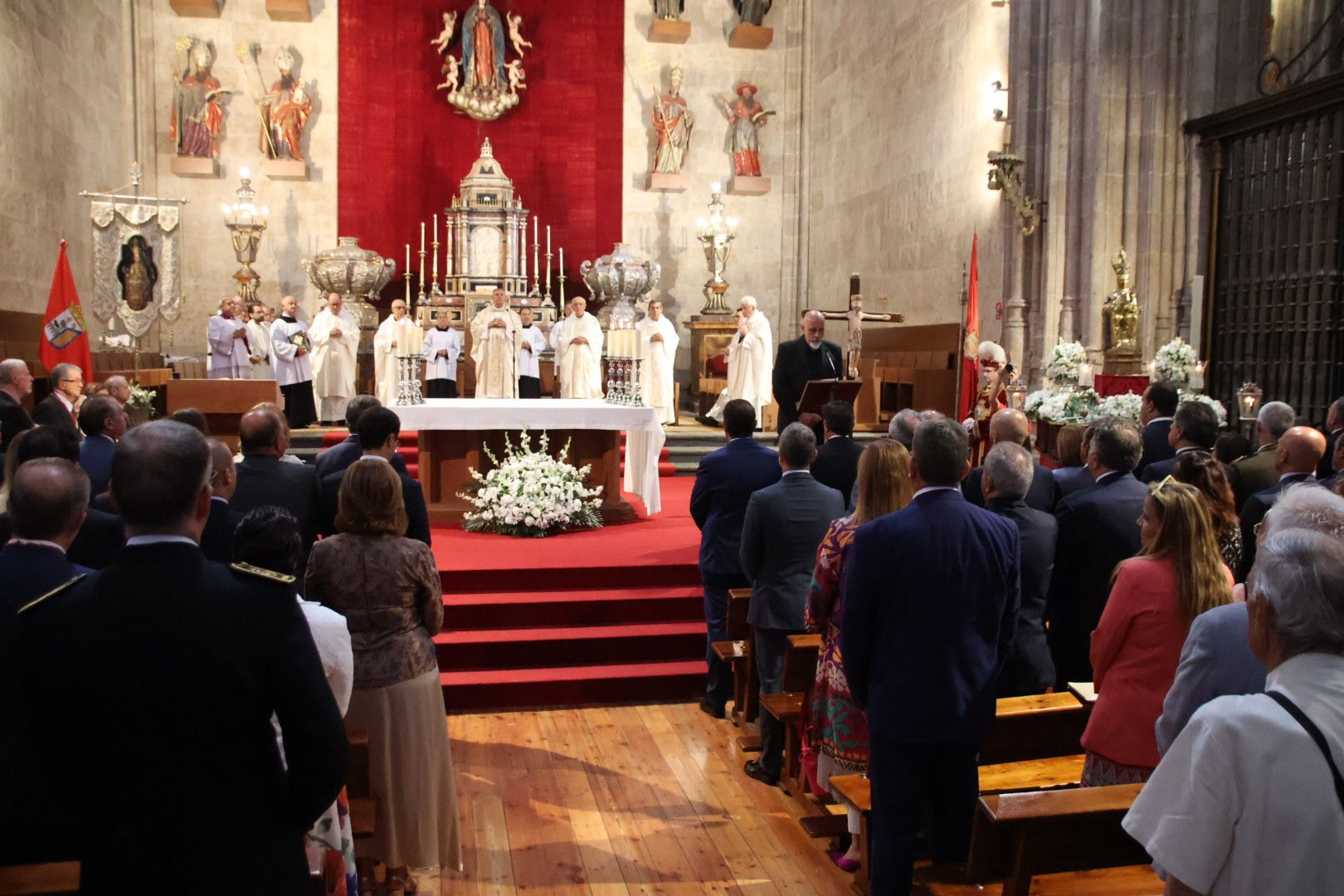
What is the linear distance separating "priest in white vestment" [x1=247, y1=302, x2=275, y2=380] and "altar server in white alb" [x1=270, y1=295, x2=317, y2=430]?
4.8 inches

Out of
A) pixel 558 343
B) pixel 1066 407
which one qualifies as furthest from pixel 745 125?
pixel 1066 407

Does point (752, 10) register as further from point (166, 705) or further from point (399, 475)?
point (166, 705)

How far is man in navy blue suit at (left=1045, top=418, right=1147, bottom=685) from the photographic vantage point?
3.92m

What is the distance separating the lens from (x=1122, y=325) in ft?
31.9

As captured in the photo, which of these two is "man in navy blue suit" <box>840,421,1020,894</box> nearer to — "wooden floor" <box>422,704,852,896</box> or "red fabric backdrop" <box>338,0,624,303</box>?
"wooden floor" <box>422,704,852,896</box>

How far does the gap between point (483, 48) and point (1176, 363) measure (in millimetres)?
11775

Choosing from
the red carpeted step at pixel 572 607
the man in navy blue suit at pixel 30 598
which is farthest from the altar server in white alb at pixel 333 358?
the man in navy blue suit at pixel 30 598

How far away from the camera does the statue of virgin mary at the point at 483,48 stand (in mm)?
16922

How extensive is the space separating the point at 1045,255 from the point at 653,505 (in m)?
4.47

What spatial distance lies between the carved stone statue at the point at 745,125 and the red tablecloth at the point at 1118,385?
9348 mm

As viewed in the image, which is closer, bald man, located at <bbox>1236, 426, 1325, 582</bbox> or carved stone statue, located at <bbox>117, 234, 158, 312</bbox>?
bald man, located at <bbox>1236, 426, 1325, 582</bbox>

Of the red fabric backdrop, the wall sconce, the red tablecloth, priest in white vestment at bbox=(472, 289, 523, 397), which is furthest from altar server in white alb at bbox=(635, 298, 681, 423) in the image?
the red tablecloth

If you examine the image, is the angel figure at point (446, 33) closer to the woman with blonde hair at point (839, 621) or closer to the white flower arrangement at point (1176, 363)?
the white flower arrangement at point (1176, 363)

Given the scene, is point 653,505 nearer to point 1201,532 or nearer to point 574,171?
point 1201,532
